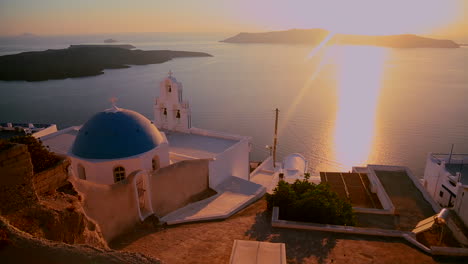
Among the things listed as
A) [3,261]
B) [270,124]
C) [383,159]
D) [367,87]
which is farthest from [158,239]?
[367,87]

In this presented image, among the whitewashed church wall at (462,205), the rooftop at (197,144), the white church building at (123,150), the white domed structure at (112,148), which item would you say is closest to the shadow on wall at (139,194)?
the white church building at (123,150)

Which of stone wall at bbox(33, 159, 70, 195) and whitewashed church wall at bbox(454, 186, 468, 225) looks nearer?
stone wall at bbox(33, 159, 70, 195)

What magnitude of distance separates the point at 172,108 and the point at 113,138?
755 cm

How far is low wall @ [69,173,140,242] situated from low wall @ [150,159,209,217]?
137cm

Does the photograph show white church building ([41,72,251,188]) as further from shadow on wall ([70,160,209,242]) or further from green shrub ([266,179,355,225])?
green shrub ([266,179,355,225])

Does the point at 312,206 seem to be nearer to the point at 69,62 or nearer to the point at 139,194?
the point at 139,194

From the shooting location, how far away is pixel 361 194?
18.9 meters

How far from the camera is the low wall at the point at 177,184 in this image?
1444 cm

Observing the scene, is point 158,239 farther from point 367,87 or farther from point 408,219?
point 367,87

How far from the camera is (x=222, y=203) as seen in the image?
16.2 m

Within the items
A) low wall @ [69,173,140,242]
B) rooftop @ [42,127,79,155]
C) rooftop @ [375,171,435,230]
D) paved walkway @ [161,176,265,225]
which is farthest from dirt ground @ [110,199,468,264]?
rooftop @ [42,127,79,155]

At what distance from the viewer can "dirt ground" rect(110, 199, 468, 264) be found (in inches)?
407

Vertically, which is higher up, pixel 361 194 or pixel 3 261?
pixel 3 261

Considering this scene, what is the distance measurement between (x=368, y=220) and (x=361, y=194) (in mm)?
3812
